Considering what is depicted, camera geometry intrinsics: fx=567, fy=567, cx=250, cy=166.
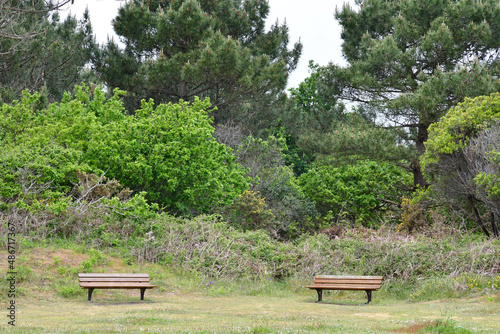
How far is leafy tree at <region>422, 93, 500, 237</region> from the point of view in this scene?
17.7m

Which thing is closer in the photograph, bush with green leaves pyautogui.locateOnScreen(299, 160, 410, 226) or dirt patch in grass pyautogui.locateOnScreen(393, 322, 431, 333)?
dirt patch in grass pyautogui.locateOnScreen(393, 322, 431, 333)

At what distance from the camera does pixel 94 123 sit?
20.2 m

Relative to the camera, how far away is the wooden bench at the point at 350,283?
1323 cm

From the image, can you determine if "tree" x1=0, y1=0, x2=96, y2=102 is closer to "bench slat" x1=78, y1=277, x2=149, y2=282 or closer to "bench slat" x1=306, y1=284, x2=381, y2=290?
"bench slat" x1=78, y1=277, x2=149, y2=282

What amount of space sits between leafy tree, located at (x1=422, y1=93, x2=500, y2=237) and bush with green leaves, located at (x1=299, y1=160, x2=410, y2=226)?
782cm

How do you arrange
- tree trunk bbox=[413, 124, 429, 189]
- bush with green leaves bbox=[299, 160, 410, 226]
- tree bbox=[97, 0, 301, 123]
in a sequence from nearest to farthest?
1. tree trunk bbox=[413, 124, 429, 189]
2. tree bbox=[97, 0, 301, 123]
3. bush with green leaves bbox=[299, 160, 410, 226]

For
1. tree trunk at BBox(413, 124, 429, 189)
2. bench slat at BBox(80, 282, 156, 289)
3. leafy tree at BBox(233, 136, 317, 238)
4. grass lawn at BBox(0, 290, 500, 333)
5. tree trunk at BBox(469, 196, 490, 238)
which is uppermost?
tree trunk at BBox(413, 124, 429, 189)

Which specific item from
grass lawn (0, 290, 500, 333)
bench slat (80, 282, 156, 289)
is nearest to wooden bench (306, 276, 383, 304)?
grass lawn (0, 290, 500, 333)

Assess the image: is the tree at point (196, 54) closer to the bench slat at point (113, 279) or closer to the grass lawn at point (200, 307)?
the grass lawn at point (200, 307)

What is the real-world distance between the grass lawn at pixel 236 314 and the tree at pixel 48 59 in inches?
604

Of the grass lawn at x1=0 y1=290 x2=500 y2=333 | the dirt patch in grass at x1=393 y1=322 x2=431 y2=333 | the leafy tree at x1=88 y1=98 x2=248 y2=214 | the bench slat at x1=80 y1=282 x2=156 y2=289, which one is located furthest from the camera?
the leafy tree at x1=88 y1=98 x2=248 y2=214

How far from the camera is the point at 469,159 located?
18.5 m

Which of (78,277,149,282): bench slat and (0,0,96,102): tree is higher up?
(0,0,96,102): tree

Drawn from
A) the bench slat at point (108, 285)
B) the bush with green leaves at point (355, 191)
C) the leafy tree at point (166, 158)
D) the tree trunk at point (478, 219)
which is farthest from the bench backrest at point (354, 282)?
the bush with green leaves at point (355, 191)
